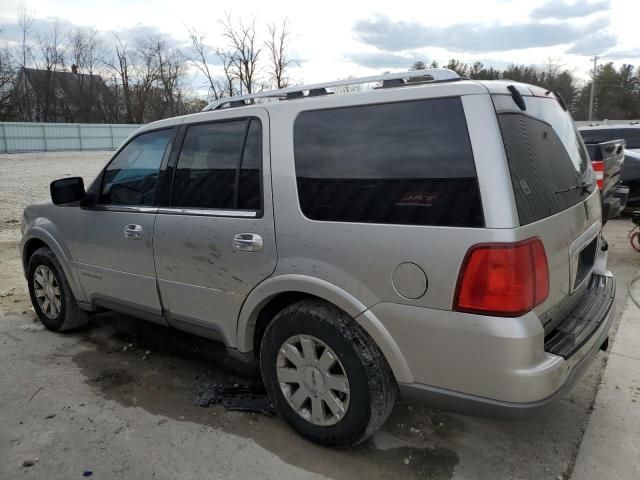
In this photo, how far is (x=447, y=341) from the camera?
214cm

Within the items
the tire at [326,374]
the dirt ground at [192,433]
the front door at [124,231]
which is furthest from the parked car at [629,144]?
the tire at [326,374]

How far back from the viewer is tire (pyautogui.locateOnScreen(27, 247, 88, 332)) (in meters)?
4.29

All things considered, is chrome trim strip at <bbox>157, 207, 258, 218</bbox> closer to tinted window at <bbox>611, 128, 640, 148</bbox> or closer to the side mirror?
the side mirror

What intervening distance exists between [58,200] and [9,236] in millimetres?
6086

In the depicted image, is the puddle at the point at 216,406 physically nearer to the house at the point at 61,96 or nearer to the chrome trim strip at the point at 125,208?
the chrome trim strip at the point at 125,208

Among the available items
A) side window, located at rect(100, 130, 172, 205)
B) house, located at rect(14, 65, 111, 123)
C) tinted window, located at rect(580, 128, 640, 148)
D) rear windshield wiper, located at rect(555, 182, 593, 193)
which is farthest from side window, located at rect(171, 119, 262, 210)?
house, located at rect(14, 65, 111, 123)

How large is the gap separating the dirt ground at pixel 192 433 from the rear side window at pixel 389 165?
128 cm

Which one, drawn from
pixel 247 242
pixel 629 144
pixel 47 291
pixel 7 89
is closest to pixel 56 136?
pixel 7 89

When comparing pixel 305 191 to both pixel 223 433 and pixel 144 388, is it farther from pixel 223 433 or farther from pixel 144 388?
pixel 144 388

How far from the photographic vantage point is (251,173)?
9.36 ft

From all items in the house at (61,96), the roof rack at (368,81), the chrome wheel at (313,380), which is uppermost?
the house at (61,96)

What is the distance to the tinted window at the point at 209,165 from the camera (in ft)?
9.75

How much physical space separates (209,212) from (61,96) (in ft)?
187

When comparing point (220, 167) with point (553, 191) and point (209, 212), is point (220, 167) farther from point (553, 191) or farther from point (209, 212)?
point (553, 191)
